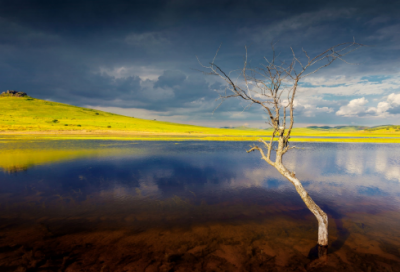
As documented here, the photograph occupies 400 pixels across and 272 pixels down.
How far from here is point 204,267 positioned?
6.55 meters

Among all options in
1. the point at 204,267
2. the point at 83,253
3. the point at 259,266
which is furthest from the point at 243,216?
the point at 83,253

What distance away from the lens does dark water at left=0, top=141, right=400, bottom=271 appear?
681 cm

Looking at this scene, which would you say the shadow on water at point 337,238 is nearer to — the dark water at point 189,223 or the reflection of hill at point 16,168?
the dark water at point 189,223

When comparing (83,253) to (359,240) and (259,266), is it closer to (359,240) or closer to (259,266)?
(259,266)

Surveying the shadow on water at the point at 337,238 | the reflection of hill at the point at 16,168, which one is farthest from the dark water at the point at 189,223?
the reflection of hill at the point at 16,168

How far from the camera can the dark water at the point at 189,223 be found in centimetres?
681

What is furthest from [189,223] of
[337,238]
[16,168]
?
[16,168]

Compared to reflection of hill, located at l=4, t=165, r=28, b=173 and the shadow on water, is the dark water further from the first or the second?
reflection of hill, located at l=4, t=165, r=28, b=173

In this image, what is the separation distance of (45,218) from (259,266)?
1025cm

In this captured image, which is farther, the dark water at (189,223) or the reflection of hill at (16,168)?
the reflection of hill at (16,168)

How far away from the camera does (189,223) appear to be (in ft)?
31.4

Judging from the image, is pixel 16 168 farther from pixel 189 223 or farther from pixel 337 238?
pixel 337 238

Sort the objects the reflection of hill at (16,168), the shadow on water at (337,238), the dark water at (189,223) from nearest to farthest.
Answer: the dark water at (189,223)
the shadow on water at (337,238)
the reflection of hill at (16,168)

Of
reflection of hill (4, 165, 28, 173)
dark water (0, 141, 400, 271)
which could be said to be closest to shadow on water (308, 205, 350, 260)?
dark water (0, 141, 400, 271)
